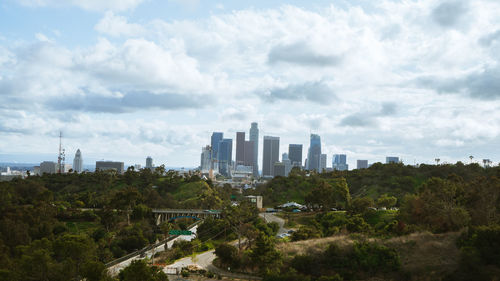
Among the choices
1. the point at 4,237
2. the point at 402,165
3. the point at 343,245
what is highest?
the point at 402,165

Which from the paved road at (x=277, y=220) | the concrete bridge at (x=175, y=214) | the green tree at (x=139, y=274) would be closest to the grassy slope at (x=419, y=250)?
the green tree at (x=139, y=274)

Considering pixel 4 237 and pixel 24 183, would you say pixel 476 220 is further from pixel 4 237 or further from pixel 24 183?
pixel 24 183

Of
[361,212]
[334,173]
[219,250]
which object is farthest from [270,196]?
[219,250]

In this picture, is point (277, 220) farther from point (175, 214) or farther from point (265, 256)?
point (265, 256)

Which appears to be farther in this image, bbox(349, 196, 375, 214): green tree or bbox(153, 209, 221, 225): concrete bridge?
bbox(153, 209, 221, 225): concrete bridge

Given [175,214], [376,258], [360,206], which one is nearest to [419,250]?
[376,258]

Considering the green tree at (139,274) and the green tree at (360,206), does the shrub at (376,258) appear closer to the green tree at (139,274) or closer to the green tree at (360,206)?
the green tree at (139,274)

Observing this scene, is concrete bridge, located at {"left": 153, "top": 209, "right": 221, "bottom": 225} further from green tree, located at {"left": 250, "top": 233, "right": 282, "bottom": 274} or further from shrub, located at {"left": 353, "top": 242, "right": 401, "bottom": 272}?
shrub, located at {"left": 353, "top": 242, "right": 401, "bottom": 272}

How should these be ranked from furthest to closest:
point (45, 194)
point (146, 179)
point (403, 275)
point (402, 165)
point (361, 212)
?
point (146, 179) < point (402, 165) < point (45, 194) < point (361, 212) < point (403, 275)

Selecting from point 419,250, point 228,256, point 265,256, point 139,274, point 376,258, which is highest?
point 419,250

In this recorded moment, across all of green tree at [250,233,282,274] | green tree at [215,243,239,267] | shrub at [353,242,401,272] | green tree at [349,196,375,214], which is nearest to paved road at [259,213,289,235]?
green tree at [349,196,375,214]

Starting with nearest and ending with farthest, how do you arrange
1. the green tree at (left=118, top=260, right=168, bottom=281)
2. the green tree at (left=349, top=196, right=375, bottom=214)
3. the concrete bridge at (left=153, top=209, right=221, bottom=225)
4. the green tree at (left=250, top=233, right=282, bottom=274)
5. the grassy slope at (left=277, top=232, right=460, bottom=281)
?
1. the green tree at (left=118, top=260, right=168, bottom=281)
2. the grassy slope at (left=277, top=232, right=460, bottom=281)
3. the green tree at (left=250, top=233, right=282, bottom=274)
4. the green tree at (left=349, top=196, right=375, bottom=214)
5. the concrete bridge at (left=153, top=209, right=221, bottom=225)
